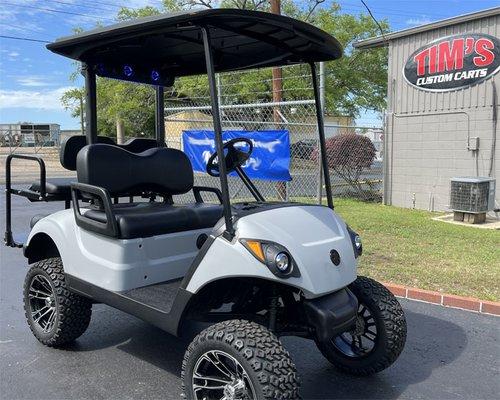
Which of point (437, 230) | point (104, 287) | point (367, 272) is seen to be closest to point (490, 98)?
point (437, 230)

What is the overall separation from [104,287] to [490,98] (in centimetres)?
843

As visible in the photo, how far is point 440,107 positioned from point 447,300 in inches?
253

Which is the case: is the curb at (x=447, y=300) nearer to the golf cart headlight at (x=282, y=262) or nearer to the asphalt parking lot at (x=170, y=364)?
the asphalt parking lot at (x=170, y=364)

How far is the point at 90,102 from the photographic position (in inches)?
152

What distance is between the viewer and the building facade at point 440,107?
9289mm

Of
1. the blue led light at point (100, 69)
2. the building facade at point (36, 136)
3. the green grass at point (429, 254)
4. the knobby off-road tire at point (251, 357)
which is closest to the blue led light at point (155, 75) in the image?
the blue led light at point (100, 69)

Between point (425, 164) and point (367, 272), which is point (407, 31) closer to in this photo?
point (425, 164)

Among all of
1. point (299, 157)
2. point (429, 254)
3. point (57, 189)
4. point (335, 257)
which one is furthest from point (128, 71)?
point (299, 157)

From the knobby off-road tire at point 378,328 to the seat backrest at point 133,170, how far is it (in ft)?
5.96

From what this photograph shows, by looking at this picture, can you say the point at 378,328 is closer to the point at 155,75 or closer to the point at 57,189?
the point at 57,189

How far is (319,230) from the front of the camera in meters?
2.85

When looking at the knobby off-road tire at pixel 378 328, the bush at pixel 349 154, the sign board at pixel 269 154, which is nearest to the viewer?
the knobby off-road tire at pixel 378 328

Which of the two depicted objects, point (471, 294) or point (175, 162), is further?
point (471, 294)

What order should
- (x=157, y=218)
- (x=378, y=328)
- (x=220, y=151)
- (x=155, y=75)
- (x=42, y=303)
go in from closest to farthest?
(x=220, y=151)
(x=378, y=328)
(x=157, y=218)
(x=42, y=303)
(x=155, y=75)
